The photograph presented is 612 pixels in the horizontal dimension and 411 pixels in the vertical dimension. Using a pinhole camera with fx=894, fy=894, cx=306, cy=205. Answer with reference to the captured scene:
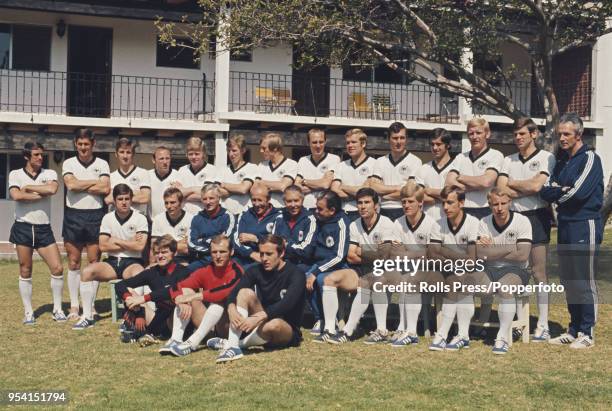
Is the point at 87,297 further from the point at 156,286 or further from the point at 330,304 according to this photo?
the point at 330,304

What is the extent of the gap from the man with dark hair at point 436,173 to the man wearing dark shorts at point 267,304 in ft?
6.16

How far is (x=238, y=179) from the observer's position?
10539 mm

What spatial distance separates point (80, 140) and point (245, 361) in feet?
12.5

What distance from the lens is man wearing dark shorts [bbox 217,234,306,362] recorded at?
8.23 m

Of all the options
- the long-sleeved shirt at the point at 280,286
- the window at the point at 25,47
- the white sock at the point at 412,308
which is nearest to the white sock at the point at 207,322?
the long-sleeved shirt at the point at 280,286

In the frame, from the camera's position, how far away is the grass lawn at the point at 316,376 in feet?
21.9

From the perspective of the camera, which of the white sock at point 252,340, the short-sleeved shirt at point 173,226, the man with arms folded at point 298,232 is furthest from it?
the short-sleeved shirt at point 173,226

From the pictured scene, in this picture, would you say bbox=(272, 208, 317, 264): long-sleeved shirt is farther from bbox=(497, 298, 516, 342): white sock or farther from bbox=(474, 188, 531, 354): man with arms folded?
bbox=(497, 298, 516, 342): white sock

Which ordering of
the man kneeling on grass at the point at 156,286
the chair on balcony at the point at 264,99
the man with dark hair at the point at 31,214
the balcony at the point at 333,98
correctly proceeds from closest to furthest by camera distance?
the man kneeling on grass at the point at 156,286, the man with dark hair at the point at 31,214, the chair on balcony at the point at 264,99, the balcony at the point at 333,98

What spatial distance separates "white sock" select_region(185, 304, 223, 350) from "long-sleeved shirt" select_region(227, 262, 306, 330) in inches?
8.6

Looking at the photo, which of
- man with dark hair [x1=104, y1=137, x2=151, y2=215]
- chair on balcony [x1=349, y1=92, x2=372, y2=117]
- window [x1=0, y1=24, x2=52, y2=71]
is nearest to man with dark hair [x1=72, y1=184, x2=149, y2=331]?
man with dark hair [x1=104, y1=137, x2=151, y2=215]

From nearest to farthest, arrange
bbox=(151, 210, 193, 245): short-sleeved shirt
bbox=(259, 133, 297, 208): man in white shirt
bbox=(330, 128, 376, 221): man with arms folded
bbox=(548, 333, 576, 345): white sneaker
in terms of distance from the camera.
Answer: bbox=(548, 333, 576, 345): white sneaker
bbox=(330, 128, 376, 221): man with arms folded
bbox=(151, 210, 193, 245): short-sleeved shirt
bbox=(259, 133, 297, 208): man in white shirt

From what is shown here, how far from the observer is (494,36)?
13.2m

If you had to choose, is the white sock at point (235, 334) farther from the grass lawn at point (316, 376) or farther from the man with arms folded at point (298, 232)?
the man with arms folded at point (298, 232)
